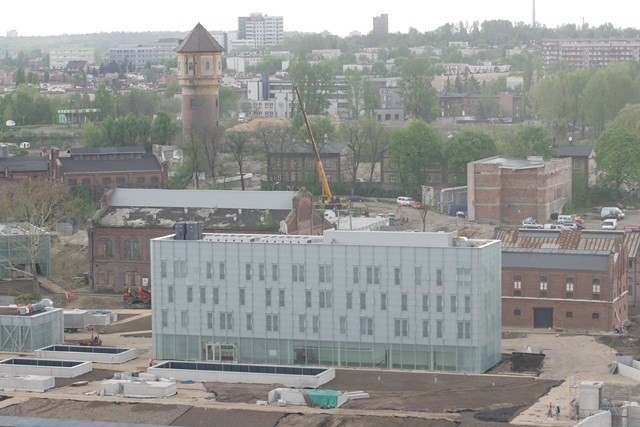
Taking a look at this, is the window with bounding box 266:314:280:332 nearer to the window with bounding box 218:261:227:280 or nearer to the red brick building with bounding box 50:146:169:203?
the window with bounding box 218:261:227:280

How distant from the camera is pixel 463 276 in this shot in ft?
212

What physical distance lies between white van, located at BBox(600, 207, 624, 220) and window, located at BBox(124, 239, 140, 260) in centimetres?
3284

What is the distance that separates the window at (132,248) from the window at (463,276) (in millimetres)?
24671

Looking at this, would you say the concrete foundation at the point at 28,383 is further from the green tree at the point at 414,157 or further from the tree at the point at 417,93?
the tree at the point at 417,93

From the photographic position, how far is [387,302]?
65.6m

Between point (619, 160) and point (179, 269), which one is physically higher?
point (619, 160)

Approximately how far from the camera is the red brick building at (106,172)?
109 meters

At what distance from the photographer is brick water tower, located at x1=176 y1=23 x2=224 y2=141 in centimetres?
12888

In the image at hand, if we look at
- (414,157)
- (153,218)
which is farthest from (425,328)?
(414,157)

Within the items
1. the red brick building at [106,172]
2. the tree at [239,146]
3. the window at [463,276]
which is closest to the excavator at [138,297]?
the window at [463,276]

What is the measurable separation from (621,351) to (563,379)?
6.10m

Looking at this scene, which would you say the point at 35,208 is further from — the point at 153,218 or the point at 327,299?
the point at 327,299

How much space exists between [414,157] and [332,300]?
51.6 meters

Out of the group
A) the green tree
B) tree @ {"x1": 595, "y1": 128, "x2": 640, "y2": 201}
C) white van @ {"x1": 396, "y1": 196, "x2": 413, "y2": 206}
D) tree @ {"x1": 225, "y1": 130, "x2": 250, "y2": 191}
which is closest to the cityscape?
tree @ {"x1": 595, "y1": 128, "x2": 640, "y2": 201}
